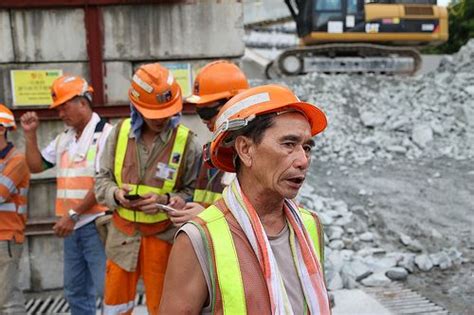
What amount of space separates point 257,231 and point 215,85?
183cm

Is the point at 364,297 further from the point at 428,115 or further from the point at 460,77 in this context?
the point at 460,77

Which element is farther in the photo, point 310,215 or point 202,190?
point 202,190

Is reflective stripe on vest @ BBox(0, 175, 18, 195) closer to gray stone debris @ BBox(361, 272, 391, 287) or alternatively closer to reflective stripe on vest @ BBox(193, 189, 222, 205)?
reflective stripe on vest @ BBox(193, 189, 222, 205)

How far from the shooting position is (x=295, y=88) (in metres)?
15.9

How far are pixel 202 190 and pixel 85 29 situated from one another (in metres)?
2.63

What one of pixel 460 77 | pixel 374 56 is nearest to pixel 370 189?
pixel 460 77

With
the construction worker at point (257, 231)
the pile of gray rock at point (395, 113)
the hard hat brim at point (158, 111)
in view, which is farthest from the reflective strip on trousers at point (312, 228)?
the pile of gray rock at point (395, 113)

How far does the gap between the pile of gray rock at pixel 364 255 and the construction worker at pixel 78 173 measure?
232 cm

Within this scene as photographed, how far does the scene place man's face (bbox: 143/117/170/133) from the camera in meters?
3.21

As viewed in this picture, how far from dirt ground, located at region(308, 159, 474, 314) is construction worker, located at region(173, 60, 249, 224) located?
280cm

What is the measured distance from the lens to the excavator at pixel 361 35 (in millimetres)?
17312

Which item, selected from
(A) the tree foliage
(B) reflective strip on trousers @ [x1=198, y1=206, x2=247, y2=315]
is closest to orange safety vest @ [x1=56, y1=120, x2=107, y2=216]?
(B) reflective strip on trousers @ [x1=198, y1=206, x2=247, y2=315]

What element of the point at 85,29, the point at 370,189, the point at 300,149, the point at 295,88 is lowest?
the point at 370,189

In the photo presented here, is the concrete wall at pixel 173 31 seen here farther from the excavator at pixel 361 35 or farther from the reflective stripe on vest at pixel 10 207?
the excavator at pixel 361 35
